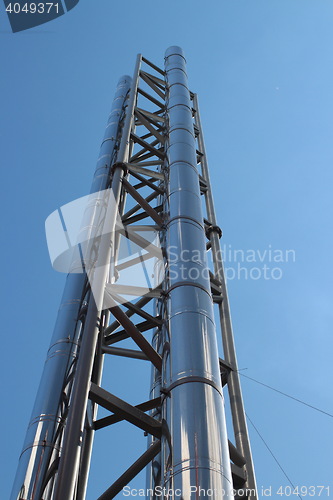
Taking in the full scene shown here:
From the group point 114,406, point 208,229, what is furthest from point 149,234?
point 114,406

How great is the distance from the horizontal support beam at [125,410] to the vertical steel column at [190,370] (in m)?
0.24

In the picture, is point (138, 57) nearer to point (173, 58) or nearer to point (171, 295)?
point (173, 58)

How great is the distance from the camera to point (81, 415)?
520 cm

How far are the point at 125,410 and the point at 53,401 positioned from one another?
39.2 inches

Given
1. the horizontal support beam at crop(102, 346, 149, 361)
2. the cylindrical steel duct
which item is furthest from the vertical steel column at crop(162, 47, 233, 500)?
the cylindrical steel duct

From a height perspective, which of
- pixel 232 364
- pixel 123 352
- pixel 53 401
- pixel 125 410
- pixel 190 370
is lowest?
pixel 125 410

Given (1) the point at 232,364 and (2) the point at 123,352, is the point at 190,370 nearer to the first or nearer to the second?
(2) the point at 123,352

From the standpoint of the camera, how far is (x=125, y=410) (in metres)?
5.68

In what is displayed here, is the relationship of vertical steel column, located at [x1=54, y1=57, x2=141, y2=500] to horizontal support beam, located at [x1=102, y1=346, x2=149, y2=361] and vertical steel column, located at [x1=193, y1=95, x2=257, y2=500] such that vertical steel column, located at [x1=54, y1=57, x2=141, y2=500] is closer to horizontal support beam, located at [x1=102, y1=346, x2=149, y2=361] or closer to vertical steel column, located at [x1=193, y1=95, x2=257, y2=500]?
horizontal support beam, located at [x1=102, y1=346, x2=149, y2=361]

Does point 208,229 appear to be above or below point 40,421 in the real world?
above

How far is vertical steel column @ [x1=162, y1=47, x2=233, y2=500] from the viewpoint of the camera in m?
4.67

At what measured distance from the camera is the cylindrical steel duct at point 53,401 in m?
5.47

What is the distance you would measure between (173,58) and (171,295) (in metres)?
9.59

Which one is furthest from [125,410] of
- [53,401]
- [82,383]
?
[53,401]
